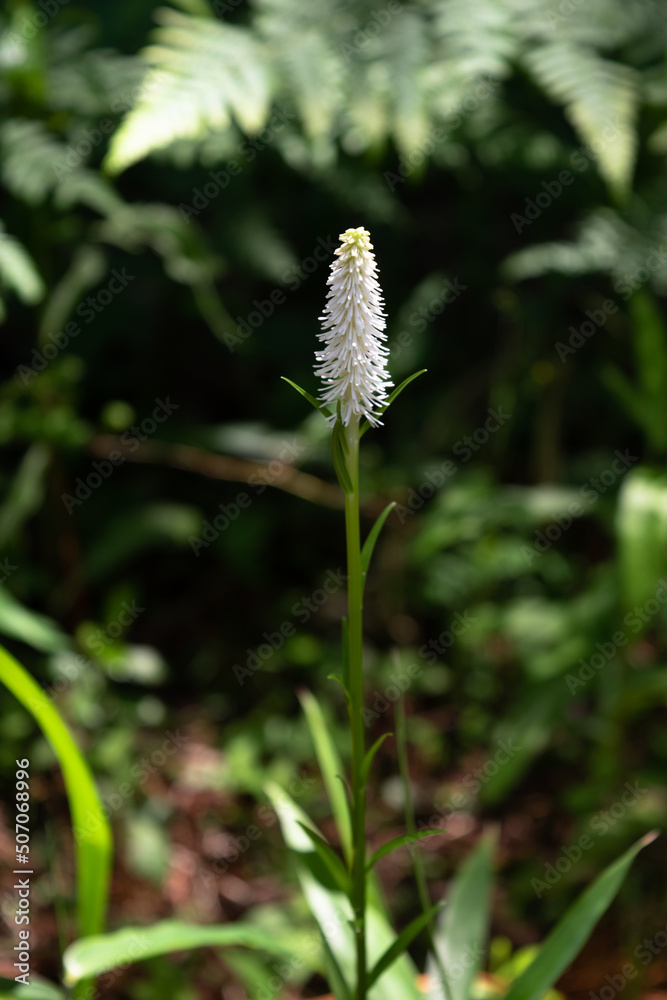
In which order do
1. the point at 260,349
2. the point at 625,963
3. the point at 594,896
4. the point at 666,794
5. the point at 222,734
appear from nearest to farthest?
1. the point at 594,896
2. the point at 625,963
3. the point at 666,794
4. the point at 222,734
5. the point at 260,349

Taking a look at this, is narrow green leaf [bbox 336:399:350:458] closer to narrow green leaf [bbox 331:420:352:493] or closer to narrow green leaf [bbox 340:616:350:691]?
narrow green leaf [bbox 331:420:352:493]

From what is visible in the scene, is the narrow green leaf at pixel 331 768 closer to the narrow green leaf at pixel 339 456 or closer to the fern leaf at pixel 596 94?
the narrow green leaf at pixel 339 456

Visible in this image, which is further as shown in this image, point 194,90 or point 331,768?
point 194,90

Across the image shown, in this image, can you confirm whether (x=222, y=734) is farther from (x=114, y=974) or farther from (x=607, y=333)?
(x=607, y=333)

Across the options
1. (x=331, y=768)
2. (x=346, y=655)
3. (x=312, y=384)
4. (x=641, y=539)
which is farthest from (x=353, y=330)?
(x=312, y=384)

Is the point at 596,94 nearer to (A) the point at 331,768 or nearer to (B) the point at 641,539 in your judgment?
(B) the point at 641,539

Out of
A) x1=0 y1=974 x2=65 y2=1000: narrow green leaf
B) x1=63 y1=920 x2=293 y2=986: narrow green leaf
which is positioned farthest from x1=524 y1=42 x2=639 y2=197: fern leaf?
x1=0 y1=974 x2=65 y2=1000: narrow green leaf

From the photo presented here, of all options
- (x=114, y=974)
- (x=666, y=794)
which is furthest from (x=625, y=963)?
(x=114, y=974)
